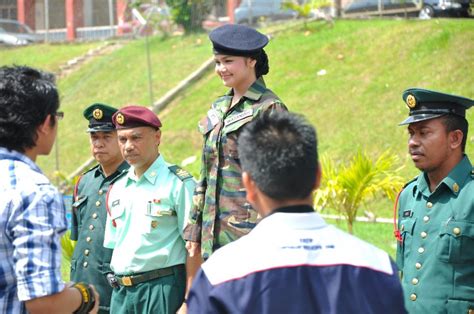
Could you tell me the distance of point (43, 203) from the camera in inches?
127

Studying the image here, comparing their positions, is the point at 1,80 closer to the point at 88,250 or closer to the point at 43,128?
the point at 43,128

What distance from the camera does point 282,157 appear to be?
282cm

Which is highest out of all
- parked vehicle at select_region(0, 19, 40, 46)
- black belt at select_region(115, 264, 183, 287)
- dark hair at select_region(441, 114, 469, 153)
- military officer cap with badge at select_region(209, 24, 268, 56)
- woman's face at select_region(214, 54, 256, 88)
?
military officer cap with badge at select_region(209, 24, 268, 56)

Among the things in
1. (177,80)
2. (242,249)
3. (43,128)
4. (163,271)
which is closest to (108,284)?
(163,271)

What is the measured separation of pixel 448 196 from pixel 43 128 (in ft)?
7.16

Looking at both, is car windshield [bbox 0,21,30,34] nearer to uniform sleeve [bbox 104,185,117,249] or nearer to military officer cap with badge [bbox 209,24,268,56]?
uniform sleeve [bbox 104,185,117,249]

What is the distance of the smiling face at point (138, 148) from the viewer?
18.4 ft

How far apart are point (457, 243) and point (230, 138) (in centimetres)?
132

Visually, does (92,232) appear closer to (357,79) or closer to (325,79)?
(357,79)

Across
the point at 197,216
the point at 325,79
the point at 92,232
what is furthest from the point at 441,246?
the point at 325,79

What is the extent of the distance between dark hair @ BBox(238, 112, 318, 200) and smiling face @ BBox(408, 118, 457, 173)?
1856 mm

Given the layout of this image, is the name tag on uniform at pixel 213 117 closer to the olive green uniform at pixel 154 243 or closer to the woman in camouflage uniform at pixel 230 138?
the woman in camouflage uniform at pixel 230 138

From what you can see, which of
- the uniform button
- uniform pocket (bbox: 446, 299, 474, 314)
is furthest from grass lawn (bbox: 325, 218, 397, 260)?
uniform pocket (bbox: 446, 299, 474, 314)

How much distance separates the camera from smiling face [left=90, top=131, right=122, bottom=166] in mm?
6309
